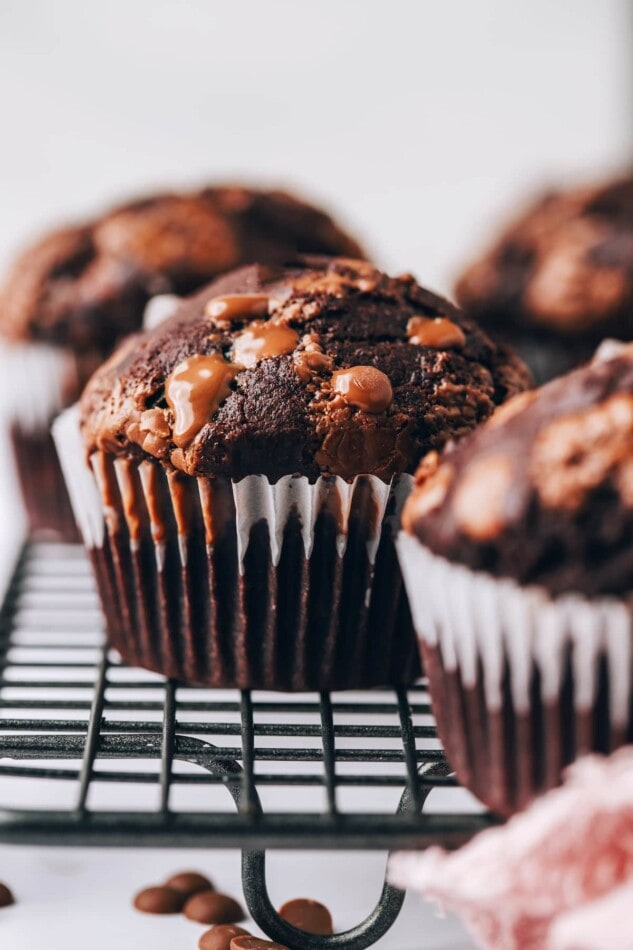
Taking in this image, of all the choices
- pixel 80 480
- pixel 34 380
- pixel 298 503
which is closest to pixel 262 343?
pixel 298 503


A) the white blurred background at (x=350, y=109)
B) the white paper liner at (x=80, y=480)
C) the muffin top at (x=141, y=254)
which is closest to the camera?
the white paper liner at (x=80, y=480)

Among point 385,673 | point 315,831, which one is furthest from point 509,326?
point 315,831

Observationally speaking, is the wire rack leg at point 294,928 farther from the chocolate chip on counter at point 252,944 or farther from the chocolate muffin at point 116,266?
the chocolate muffin at point 116,266

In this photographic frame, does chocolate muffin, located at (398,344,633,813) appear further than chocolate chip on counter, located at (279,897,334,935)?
No

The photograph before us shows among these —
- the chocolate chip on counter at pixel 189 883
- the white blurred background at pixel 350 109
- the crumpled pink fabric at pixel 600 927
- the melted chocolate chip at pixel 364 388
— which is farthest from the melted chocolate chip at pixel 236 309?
the white blurred background at pixel 350 109

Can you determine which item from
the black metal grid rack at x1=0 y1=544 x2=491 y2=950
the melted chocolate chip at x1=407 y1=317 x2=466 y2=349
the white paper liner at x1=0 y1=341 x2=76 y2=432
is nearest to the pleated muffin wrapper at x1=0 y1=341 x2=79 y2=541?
the white paper liner at x1=0 y1=341 x2=76 y2=432

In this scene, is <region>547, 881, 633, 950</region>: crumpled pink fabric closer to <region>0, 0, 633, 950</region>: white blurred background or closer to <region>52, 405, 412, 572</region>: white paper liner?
<region>52, 405, 412, 572</region>: white paper liner
